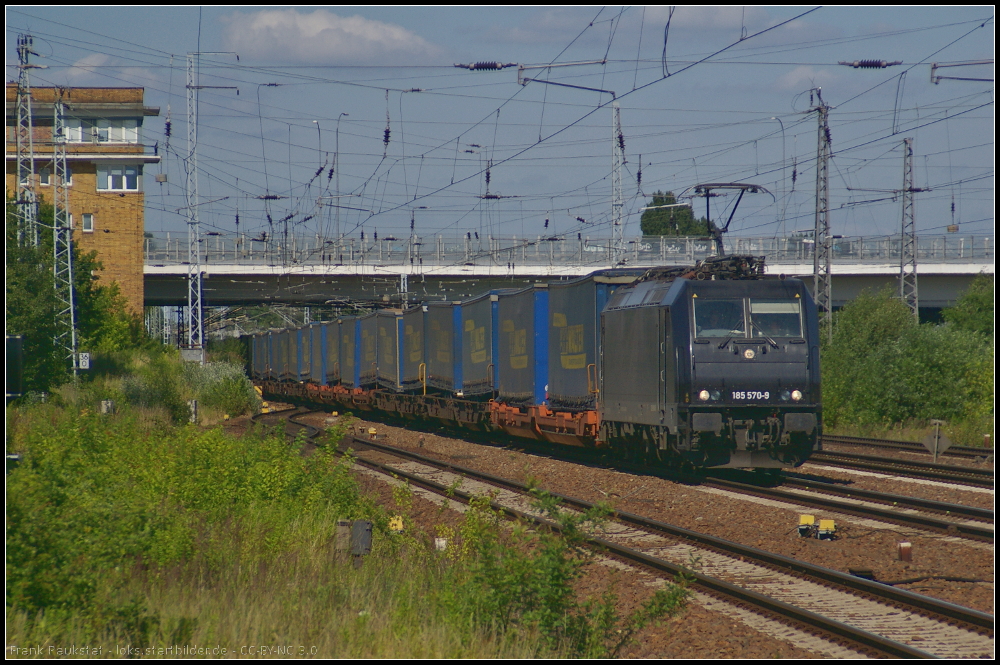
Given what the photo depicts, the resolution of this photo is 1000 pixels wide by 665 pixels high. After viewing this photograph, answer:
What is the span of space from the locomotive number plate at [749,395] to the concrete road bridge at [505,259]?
29.3 metres

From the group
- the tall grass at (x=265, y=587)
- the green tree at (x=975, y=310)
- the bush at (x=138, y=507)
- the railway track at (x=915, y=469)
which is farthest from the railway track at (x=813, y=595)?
the green tree at (x=975, y=310)

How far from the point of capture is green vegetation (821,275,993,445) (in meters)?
24.2

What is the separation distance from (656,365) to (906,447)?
9.06 metres

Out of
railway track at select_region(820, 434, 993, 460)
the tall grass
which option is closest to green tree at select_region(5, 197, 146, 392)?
the tall grass

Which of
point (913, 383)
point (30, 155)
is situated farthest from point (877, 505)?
point (30, 155)

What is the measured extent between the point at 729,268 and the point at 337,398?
2446 cm

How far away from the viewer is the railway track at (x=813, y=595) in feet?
23.4

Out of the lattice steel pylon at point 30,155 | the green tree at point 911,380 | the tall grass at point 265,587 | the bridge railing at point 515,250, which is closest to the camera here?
the tall grass at point 265,587

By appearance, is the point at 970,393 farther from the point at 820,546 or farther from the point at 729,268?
the point at 820,546

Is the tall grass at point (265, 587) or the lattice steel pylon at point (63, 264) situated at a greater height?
the lattice steel pylon at point (63, 264)

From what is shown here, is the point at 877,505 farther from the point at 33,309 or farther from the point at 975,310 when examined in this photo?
the point at 975,310

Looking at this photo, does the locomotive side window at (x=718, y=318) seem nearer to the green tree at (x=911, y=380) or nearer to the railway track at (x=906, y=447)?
the railway track at (x=906, y=447)

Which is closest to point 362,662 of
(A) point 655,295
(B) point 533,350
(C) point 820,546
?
(C) point 820,546

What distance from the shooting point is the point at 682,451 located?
579 inches
